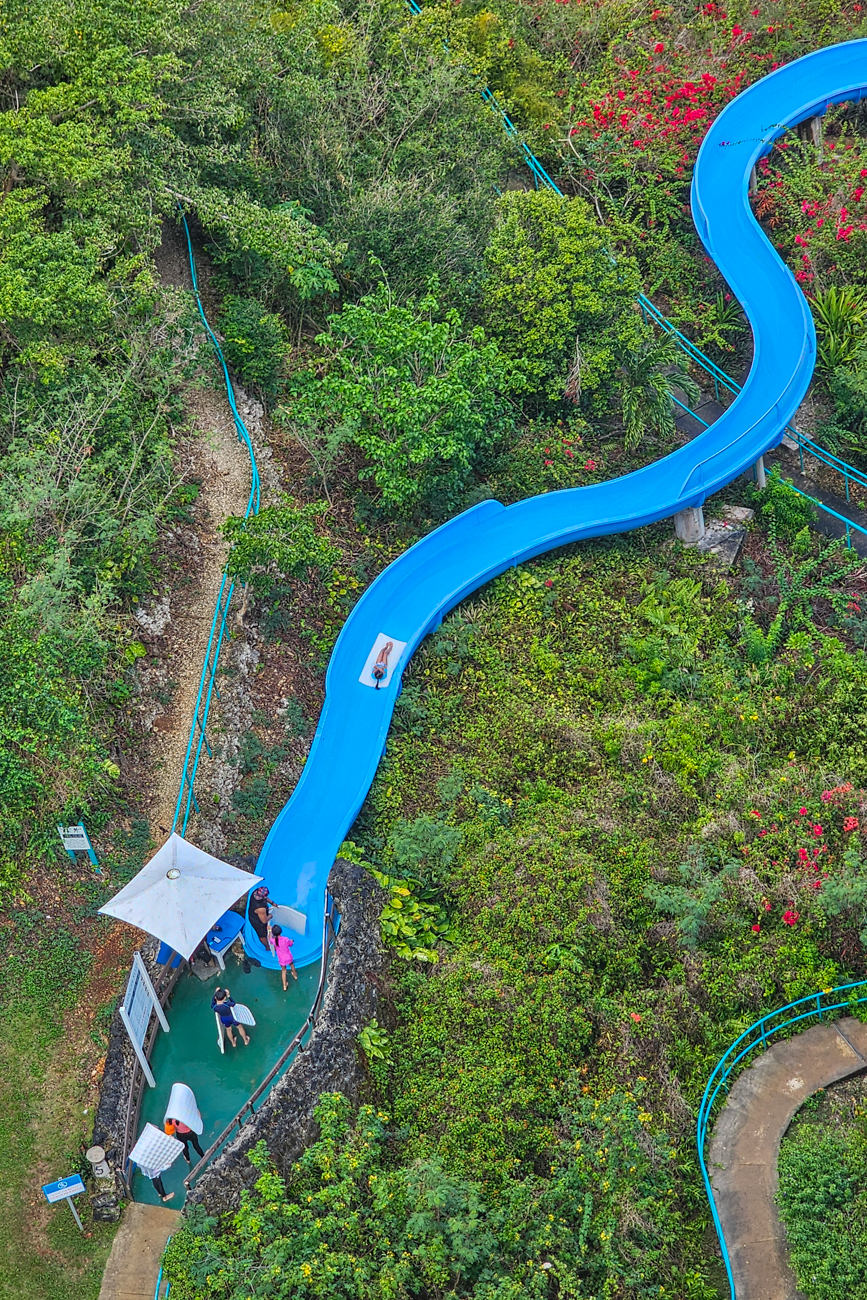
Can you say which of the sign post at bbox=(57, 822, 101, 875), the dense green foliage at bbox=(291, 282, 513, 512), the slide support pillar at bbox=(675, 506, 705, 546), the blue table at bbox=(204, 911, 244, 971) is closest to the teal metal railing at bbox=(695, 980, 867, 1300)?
the blue table at bbox=(204, 911, 244, 971)

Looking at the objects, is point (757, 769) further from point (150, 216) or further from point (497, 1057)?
point (150, 216)

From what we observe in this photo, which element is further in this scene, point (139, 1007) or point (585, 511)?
point (585, 511)

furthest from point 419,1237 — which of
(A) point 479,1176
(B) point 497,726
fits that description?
(B) point 497,726

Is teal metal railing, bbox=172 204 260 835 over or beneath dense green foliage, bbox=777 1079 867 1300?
over

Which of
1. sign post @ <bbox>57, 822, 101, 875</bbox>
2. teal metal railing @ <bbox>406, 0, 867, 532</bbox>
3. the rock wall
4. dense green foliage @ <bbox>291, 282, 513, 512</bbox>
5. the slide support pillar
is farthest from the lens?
teal metal railing @ <bbox>406, 0, 867, 532</bbox>

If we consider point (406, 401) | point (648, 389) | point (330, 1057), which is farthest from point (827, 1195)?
point (648, 389)

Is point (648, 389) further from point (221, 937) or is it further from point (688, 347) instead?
point (221, 937)

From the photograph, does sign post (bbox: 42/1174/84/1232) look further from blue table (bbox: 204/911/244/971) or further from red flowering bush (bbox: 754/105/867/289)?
red flowering bush (bbox: 754/105/867/289)
